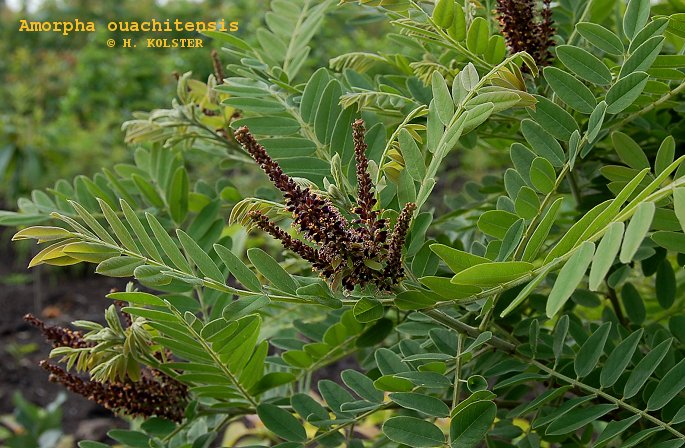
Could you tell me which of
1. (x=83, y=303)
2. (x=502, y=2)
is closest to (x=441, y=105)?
(x=502, y=2)

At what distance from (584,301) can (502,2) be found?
39 cm

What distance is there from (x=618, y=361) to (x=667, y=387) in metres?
0.05

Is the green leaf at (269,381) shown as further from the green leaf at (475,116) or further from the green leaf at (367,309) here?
the green leaf at (475,116)

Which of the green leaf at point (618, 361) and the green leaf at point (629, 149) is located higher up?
the green leaf at point (629, 149)

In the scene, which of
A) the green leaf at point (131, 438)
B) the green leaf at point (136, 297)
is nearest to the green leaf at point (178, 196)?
the green leaf at point (131, 438)

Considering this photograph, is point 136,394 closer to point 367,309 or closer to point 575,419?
point 367,309

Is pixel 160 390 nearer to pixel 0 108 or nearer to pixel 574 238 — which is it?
pixel 574 238

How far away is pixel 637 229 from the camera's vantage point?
0.47m

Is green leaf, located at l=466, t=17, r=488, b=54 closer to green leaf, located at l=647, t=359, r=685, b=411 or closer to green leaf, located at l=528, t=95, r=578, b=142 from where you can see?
green leaf, located at l=528, t=95, r=578, b=142

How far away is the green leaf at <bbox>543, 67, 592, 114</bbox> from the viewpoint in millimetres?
691

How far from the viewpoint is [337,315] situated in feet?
3.18

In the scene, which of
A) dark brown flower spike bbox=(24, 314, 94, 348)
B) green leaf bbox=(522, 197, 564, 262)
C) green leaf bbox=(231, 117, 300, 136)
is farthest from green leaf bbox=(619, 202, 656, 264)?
dark brown flower spike bbox=(24, 314, 94, 348)

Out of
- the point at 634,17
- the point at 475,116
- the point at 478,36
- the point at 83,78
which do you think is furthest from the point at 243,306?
the point at 83,78

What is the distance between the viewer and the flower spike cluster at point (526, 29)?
714mm
